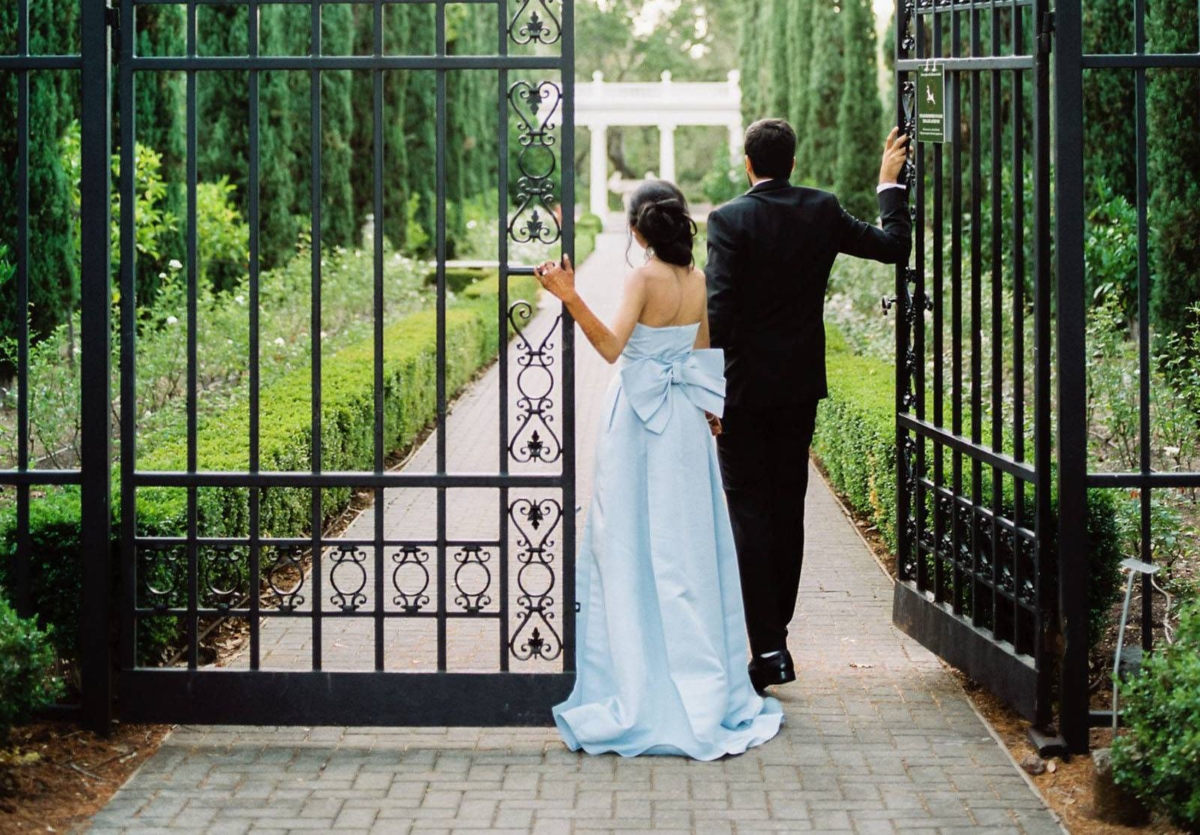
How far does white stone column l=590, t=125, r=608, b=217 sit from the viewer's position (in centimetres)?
5784

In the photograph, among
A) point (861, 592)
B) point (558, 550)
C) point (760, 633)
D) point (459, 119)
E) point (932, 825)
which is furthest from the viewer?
point (459, 119)

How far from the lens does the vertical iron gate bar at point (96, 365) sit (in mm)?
5164

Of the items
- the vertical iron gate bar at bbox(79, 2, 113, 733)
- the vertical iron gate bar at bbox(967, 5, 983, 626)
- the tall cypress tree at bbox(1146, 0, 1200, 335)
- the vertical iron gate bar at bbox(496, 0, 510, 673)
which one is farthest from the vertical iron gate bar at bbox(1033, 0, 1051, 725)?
the tall cypress tree at bbox(1146, 0, 1200, 335)

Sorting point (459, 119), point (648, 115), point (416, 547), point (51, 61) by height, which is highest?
point (648, 115)

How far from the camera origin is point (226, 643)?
258 inches

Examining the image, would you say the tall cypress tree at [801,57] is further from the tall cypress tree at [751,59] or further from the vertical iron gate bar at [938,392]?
the vertical iron gate bar at [938,392]

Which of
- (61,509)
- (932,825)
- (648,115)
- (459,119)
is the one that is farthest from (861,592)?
(648,115)

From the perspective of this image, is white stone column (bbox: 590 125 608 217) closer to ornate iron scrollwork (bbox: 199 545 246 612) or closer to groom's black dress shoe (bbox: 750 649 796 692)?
ornate iron scrollwork (bbox: 199 545 246 612)

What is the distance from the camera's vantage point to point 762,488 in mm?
5590

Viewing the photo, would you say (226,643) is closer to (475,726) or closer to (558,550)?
(475,726)

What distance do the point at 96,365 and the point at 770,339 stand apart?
7.14 feet

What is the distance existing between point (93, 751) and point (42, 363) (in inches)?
165

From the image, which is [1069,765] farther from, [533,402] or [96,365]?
[533,402]

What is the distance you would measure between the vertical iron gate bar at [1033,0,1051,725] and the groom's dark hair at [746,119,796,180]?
851 millimetres
